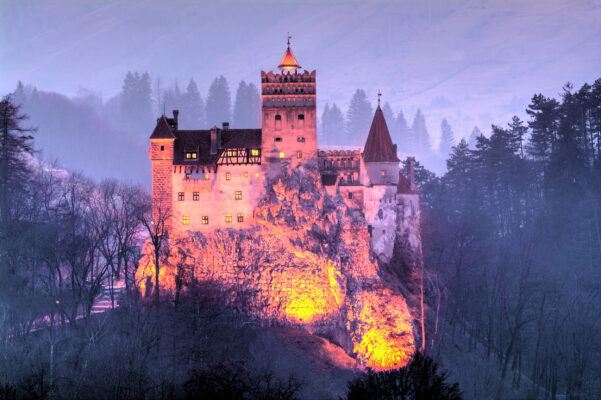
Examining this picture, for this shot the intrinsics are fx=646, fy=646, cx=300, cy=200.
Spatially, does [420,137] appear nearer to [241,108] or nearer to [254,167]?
[241,108]

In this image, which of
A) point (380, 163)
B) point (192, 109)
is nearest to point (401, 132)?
point (192, 109)

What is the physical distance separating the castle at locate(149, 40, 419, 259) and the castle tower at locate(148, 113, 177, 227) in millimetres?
100

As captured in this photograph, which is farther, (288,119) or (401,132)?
(401,132)

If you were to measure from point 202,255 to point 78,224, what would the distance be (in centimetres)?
1872

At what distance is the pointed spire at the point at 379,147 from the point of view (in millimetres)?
69125

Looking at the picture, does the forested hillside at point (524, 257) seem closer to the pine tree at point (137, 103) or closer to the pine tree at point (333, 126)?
the pine tree at point (333, 126)

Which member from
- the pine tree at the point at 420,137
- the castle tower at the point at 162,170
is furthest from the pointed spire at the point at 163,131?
the pine tree at the point at 420,137

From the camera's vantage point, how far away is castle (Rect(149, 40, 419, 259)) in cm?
6488

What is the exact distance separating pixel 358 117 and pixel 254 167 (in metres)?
77.2

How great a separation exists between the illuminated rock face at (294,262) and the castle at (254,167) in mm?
1372

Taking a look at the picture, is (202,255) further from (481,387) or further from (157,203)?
(481,387)

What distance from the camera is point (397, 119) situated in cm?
14688

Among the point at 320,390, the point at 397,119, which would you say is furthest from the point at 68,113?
the point at 320,390

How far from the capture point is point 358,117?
139125 millimetres
